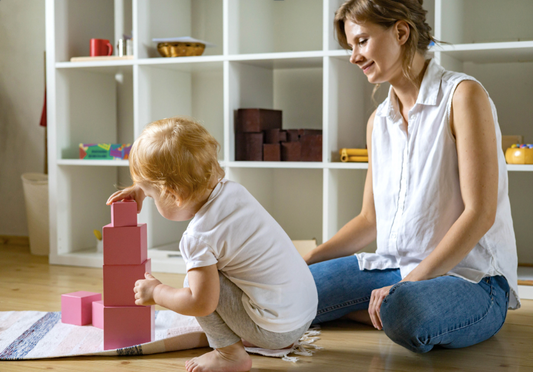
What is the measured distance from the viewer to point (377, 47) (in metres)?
1.45

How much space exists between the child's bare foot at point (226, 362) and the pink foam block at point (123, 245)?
0.28 metres

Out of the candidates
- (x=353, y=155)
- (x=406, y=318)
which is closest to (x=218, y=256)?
(x=406, y=318)

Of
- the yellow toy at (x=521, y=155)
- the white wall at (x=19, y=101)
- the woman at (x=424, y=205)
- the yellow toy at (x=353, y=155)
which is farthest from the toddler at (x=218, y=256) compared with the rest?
the white wall at (x=19, y=101)

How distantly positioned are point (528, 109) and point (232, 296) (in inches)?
65.0

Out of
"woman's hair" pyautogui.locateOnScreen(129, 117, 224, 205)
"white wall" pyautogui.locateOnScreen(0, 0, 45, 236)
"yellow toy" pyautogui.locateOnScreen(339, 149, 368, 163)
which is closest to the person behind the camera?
"woman's hair" pyautogui.locateOnScreen(129, 117, 224, 205)

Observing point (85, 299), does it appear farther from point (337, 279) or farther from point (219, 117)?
point (219, 117)

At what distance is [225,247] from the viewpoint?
1180mm

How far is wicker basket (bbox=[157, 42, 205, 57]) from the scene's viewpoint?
237cm

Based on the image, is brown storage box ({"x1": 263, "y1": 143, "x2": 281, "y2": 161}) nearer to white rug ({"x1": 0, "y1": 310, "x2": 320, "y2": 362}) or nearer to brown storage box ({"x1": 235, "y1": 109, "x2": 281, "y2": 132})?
brown storage box ({"x1": 235, "y1": 109, "x2": 281, "y2": 132})

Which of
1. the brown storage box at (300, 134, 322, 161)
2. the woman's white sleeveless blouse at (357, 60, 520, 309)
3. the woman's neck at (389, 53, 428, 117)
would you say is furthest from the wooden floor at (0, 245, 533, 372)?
the brown storage box at (300, 134, 322, 161)

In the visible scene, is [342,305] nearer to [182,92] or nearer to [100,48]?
[182,92]

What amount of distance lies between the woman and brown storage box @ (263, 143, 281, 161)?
642 mm

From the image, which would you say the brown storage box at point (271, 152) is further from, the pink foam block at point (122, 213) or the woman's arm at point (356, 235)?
the pink foam block at point (122, 213)

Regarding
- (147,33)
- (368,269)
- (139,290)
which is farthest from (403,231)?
(147,33)
